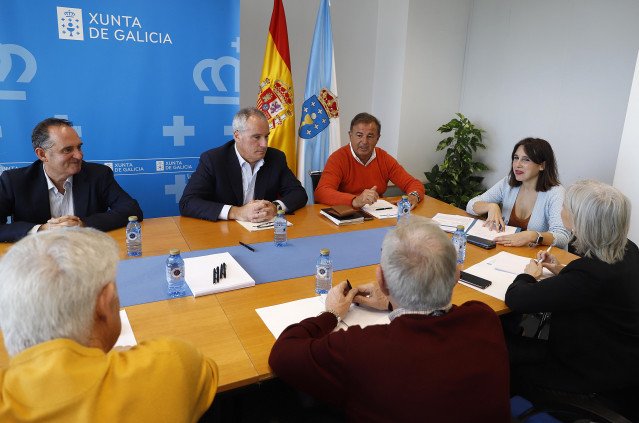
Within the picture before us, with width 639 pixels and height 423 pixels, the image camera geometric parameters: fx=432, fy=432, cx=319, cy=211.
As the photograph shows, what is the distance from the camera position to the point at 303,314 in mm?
1647

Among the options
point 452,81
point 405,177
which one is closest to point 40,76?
point 405,177

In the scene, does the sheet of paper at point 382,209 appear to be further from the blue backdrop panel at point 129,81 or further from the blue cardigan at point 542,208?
the blue backdrop panel at point 129,81

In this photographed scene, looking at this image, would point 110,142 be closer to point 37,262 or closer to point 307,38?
point 307,38

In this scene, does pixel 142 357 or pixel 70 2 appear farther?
pixel 70 2

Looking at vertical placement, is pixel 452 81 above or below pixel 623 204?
above

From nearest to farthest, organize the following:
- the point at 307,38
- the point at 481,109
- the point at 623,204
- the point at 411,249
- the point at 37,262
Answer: the point at 37,262
the point at 411,249
the point at 623,204
the point at 307,38
the point at 481,109

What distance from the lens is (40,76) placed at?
3.33 meters

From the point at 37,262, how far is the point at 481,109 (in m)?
5.04

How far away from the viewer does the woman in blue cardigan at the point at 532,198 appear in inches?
109

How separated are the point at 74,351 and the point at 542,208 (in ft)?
9.23

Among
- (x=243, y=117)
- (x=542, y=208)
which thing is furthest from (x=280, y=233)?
(x=542, y=208)

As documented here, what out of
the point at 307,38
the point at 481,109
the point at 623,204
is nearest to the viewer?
the point at 623,204

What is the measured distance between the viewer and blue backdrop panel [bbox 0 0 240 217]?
327cm

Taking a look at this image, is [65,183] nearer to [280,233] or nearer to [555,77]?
[280,233]
